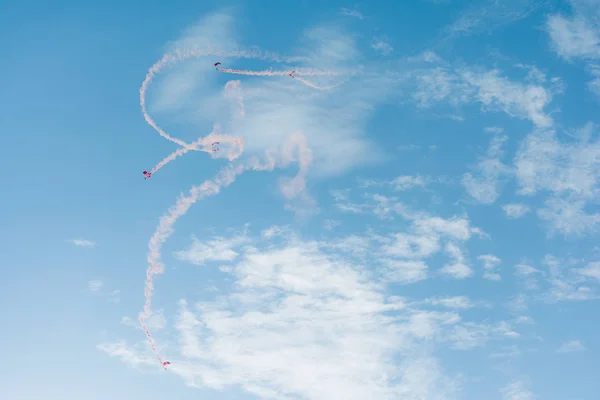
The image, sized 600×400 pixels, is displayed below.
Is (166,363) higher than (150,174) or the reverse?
the reverse

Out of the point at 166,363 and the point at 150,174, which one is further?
the point at 166,363

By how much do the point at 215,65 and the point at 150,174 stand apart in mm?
29425

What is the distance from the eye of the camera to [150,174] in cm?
8425

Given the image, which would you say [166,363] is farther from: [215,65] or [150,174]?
[215,65]

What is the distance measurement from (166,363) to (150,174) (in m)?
47.2

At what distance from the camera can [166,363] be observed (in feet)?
295

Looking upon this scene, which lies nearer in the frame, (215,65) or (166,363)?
(215,65)

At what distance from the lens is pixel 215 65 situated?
8294 cm

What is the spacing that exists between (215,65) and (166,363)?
241 ft

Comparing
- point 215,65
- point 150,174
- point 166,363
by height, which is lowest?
point 166,363

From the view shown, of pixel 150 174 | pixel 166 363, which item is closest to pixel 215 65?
pixel 150 174

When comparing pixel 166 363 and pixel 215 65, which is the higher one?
pixel 215 65

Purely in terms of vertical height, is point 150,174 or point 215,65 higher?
point 215,65
